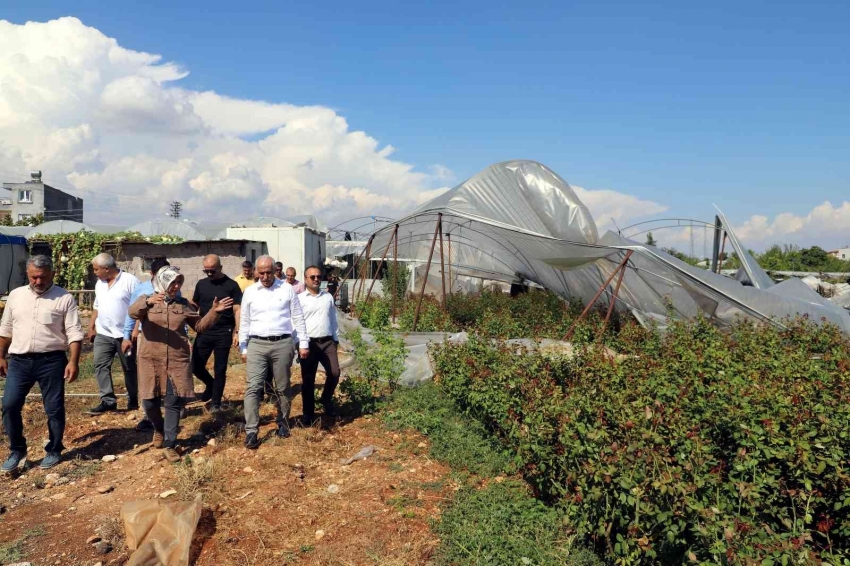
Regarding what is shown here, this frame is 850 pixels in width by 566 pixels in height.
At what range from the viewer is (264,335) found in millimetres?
5039

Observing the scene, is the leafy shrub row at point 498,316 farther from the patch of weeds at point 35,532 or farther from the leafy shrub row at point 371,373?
the patch of weeds at point 35,532

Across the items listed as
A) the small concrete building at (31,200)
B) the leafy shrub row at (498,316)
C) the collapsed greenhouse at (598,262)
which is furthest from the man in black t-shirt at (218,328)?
the small concrete building at (31,200)

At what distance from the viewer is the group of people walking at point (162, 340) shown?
4.59 m

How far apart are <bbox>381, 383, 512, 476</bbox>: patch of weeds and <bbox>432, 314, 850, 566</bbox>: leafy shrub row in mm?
185

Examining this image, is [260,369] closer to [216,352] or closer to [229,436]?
[229,436]

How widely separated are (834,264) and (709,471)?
37348 mm

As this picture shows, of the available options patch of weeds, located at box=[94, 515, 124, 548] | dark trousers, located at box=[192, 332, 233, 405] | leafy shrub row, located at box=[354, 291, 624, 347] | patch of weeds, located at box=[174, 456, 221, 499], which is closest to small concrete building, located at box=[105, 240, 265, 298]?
leafy shrub row, located at box=[354, 291, 624, 347]

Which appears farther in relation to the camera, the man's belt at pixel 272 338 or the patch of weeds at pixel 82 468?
the man's belt at pixel 272 338

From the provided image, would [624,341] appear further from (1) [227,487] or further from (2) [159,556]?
(2) [159,556]

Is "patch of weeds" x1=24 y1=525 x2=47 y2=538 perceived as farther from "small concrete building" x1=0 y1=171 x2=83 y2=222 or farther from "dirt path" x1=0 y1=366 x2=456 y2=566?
"small concrete building" x1=0 y1=171 x2=83 y2=222

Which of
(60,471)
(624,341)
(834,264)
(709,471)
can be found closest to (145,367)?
(60,471)

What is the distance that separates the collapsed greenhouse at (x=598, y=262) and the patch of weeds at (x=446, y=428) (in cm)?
354

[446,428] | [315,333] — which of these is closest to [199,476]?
[315,333]

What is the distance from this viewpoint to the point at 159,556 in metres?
3.23
